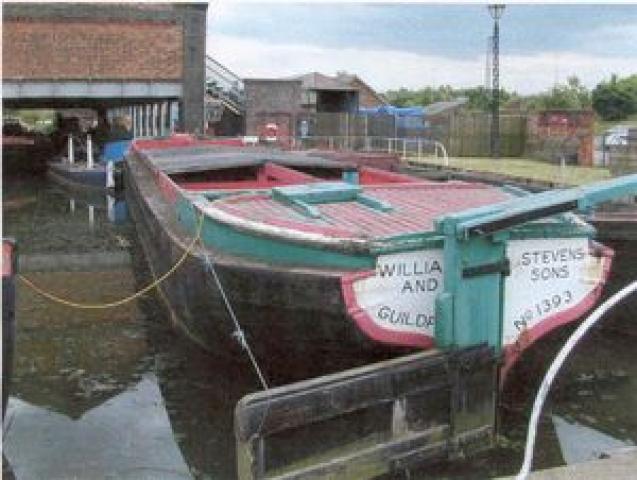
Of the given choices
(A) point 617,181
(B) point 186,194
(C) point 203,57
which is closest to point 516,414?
(A) point 617,181

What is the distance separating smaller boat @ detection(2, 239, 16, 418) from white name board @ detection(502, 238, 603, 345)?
332 cm

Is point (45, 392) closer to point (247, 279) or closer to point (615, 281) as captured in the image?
point (247, 279)

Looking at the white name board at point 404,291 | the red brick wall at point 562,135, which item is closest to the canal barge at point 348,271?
the white name board at point 404,291

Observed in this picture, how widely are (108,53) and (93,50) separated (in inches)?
19.3

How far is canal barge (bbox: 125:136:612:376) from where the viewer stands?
5.89 metres

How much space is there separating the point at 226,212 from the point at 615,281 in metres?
4.05

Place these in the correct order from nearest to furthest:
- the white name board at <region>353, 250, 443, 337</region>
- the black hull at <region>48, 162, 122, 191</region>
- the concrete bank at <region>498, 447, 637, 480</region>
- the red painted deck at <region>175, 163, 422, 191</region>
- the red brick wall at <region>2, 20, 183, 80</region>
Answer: the concrete bank at <region>498, 447, 637, 480</region>
the white name board at <region>353, 250, 443, 337</region>
the red painted deck at <region>175, 163, 422, 191</region>
the black hull at <region>48, 162, 122, 191</region>
the red brick wall at <region>2, 20, 183, 80</region>

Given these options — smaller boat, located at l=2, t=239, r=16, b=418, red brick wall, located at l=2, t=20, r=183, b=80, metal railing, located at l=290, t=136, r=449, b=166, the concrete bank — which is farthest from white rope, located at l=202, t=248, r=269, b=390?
metal railing, located at l=290, t=136, r=449, b=166

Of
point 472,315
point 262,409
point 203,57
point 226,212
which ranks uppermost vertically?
point 203,57

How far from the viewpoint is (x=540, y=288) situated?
20.7 ft

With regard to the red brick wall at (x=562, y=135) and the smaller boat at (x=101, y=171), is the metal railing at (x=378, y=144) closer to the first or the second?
the red brick wall at (x=562, y=135)

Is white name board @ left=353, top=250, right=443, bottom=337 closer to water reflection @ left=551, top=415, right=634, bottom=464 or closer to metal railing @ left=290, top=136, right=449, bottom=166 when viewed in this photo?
water reflection @ left=551, top=415, right=634, bottom=464

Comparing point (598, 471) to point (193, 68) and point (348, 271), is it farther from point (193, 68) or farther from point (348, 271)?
point (193, 68)

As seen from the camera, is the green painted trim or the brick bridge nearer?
the green painted trim
